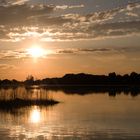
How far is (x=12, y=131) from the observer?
20.5 m

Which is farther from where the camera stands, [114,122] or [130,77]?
[130,77]

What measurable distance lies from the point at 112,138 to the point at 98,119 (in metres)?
7.81

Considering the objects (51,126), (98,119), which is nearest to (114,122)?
(98,119)

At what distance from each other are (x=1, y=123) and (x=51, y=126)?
328cm

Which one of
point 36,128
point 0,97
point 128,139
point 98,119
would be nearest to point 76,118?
point 98,119

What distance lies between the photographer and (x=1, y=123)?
80.0 ft

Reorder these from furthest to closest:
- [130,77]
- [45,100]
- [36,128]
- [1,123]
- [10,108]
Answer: [130,77], [45,100], [10,108], [1,123], [36,128]

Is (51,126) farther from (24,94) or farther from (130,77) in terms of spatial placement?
(130,77)

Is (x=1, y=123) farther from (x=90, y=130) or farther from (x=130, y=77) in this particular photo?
(x=130, y=77)

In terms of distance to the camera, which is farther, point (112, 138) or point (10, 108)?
point (10, 108)

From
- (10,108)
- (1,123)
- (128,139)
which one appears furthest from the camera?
(10,108)

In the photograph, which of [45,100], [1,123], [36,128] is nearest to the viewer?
[36,128]

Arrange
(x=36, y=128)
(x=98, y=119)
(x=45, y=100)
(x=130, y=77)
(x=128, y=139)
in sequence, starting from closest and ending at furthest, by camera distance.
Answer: (x=128, y=139), (x=36, y=128), (x=98, y=119), (x=45, y=100), (x=130, y=77)

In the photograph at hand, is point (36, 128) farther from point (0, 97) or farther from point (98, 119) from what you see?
point (0, 97)
